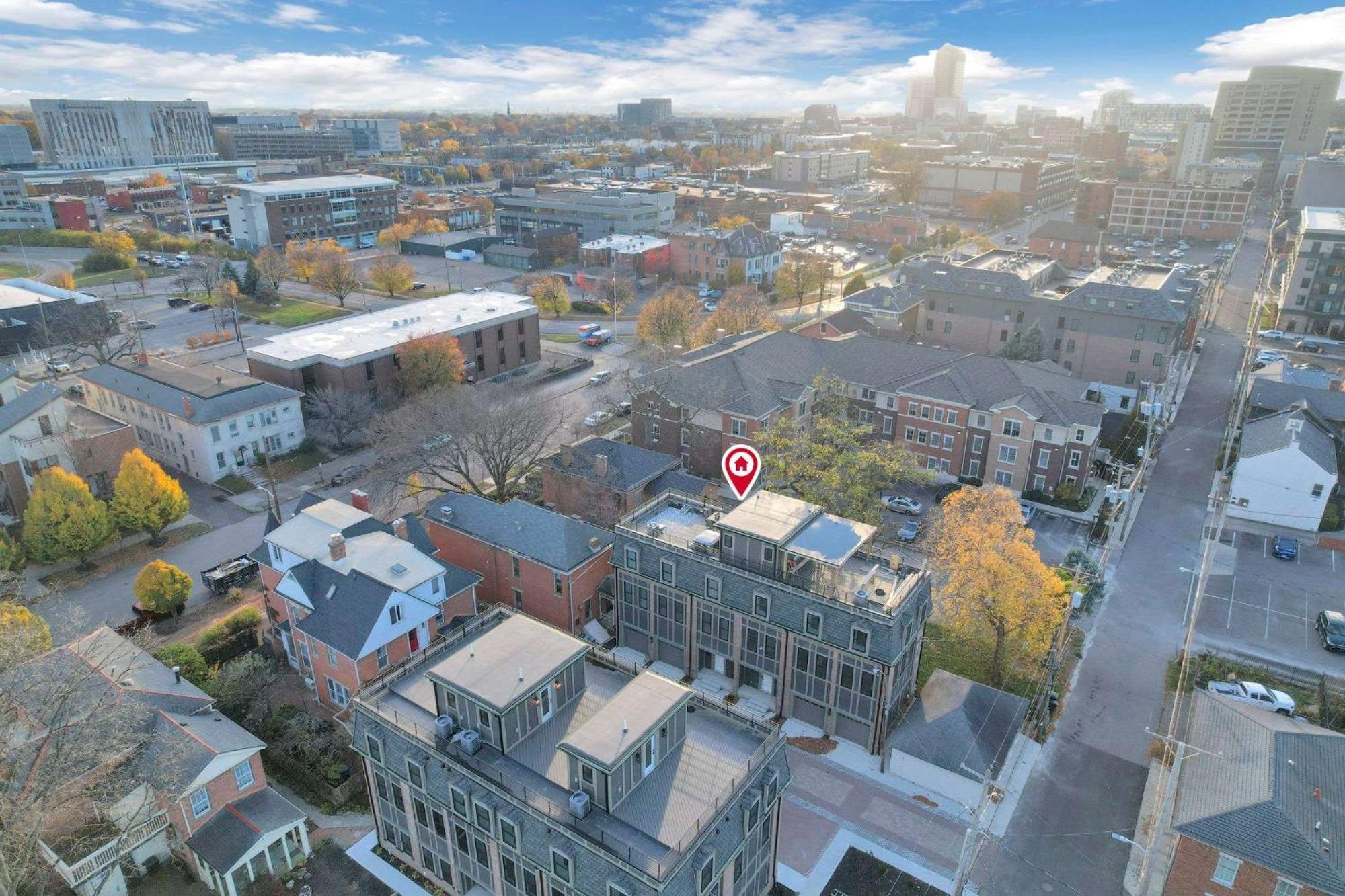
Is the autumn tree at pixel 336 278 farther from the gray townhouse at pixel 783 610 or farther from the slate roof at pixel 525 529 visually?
the gray townhouse at pixel 783 610

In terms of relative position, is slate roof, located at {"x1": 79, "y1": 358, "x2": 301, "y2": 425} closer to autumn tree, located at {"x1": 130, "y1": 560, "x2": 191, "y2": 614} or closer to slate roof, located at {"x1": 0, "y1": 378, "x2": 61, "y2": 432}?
slate roof, located at {"x1": 0, "y1": 378, "x2": 61, "y2": 432}

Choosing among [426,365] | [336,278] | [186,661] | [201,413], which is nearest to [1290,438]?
[426,365]

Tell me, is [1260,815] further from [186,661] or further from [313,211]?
[313,211]

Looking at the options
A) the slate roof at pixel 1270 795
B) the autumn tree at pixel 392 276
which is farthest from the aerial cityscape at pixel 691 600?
the autumn tree at pixel 392 276

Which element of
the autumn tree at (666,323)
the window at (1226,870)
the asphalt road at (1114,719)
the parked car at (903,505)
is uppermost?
the autumn tree at (666,323)

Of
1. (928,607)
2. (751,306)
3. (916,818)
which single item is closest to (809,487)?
(928,607)

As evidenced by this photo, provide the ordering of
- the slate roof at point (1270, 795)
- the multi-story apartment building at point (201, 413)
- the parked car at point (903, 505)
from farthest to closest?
the multi-story apartment building at point (201, 413)
the parked car at point (903, 505)
the slate roof at point (1270, 795)

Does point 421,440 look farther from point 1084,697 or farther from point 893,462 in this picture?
point 1084,697

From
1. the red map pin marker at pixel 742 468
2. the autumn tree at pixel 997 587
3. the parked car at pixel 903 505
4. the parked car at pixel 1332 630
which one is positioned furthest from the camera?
the parked car at pixel 903 505
